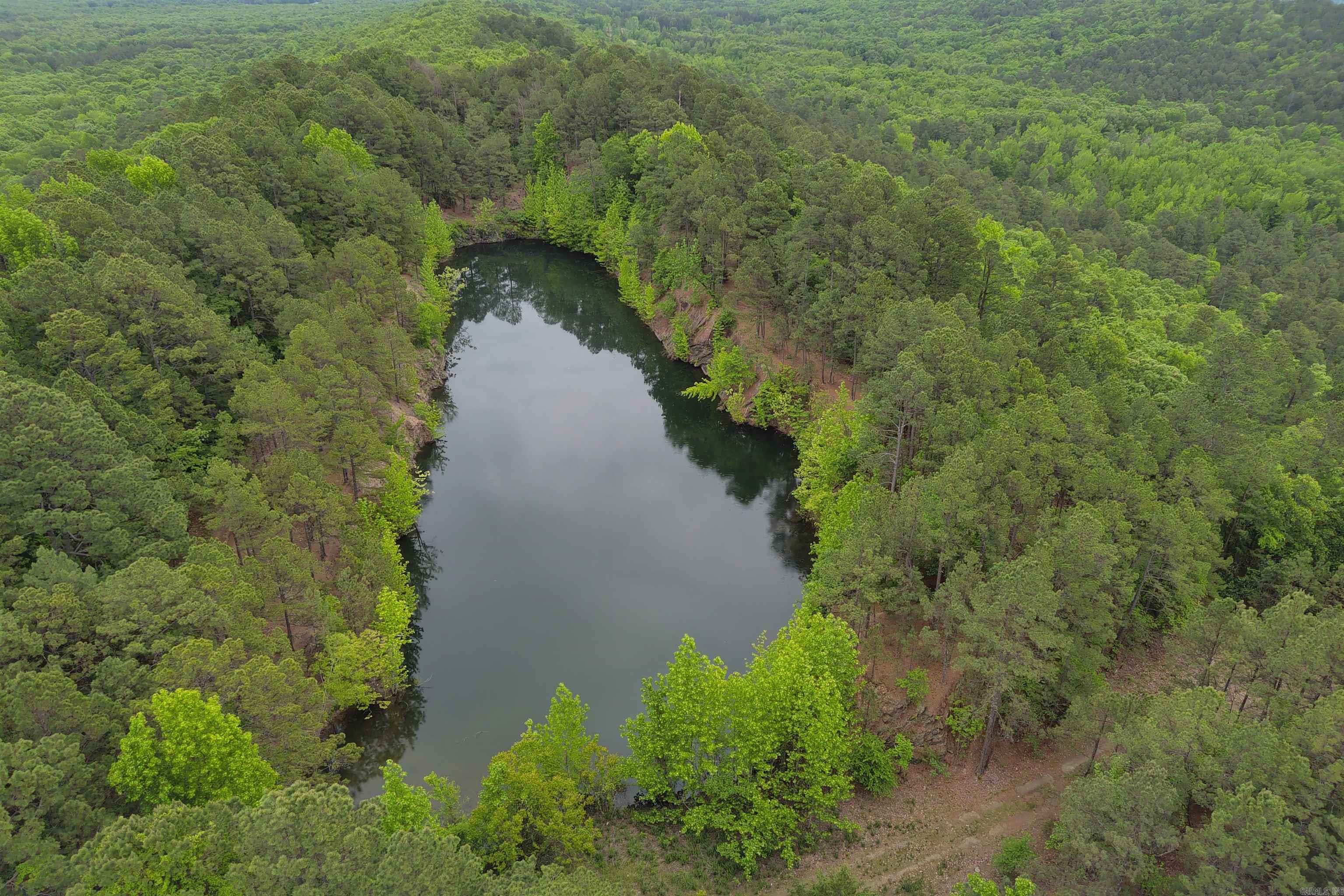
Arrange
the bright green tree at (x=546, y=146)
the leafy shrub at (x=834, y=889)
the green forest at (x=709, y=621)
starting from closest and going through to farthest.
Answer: the green forest at (x=709, y=621)
the leafy shrub at (x=834, y=889)
the bright green tree at (x=546, y=146)

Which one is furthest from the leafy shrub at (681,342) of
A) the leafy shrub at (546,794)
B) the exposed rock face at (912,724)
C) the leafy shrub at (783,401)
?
the leafy shrub at (546,794)

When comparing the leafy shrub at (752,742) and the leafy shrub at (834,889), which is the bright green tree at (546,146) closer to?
the leafy shrub at (752,742)

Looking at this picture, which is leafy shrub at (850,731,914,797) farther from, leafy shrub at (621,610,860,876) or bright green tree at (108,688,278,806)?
bright green tree at (108,688,278,806)

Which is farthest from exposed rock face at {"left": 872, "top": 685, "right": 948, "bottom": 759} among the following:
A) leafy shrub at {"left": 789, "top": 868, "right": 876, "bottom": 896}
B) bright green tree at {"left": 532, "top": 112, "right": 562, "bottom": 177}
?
bright green tree at {"left": 532, "top": 112, "right": 562, "bottom": 177}

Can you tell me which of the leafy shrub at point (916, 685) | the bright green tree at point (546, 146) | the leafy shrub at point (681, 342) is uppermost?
the bright green tree at point (546, 146)

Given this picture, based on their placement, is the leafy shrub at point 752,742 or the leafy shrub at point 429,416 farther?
the leafy shrub at point 429,416

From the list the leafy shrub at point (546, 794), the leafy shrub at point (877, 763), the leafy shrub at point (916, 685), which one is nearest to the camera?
the leafy shrub at point (546, 794)

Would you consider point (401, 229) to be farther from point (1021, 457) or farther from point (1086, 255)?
point (1086, 255)
